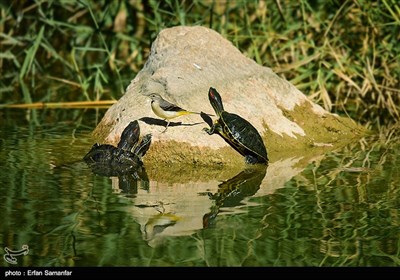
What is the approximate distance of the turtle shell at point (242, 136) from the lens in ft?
19.3

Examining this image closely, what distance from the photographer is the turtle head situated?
614 cm

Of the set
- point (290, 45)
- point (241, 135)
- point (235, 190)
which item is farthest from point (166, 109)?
point (290, 45)

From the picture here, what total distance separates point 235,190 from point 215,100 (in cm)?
100

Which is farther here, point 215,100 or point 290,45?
point 290,45

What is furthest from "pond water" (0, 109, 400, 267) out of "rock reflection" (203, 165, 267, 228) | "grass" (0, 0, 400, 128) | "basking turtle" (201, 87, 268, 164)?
"grass" (0, 0, 400, 128)

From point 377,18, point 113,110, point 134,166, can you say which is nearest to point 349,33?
point 377,18

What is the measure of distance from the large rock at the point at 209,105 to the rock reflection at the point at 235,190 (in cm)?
20

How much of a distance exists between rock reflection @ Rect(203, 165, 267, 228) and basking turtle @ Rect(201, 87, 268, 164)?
9cm

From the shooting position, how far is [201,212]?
15.7 ft

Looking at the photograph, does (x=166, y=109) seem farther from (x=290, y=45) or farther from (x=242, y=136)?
(x=290, y=45)

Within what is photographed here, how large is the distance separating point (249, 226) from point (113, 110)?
2237 millimetres

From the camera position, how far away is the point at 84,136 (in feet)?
22.3

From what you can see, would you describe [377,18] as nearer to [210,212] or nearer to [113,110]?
[113,110]
